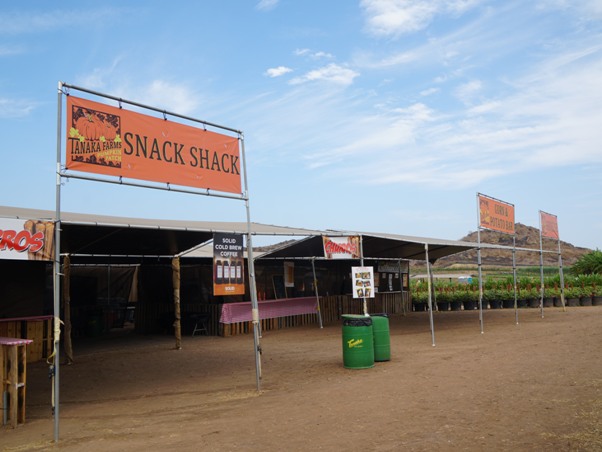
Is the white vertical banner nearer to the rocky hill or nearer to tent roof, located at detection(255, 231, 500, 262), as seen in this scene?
tent roof, located at detection(255, 231, 500, 262)

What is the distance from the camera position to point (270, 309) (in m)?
20.1

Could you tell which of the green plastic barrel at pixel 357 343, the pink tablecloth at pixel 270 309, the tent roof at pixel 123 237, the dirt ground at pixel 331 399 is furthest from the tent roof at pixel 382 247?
the green plastic barrel at pixel 357 343

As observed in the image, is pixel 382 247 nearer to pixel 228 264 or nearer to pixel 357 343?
pixel 357 343

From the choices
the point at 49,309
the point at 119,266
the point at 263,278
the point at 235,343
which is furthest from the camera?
the point at 119,266

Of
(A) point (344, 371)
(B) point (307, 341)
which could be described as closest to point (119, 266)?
(B) point (307, 341)

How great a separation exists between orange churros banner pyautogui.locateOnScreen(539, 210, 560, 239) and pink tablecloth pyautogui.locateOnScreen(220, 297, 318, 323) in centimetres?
955

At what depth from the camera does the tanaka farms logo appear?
24.1 ft

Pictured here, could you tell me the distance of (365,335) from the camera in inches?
430

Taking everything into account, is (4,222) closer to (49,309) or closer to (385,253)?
(49,309)

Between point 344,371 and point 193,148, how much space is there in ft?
17.1

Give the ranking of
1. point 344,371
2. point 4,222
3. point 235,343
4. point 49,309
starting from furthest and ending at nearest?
point 49,309 < point 235,343 < point 344,371 < point 4,222

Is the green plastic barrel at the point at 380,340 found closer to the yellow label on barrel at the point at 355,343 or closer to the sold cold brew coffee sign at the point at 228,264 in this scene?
the yellow label on barrel at the point at 355,343

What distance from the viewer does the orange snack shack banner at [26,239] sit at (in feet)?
22.9

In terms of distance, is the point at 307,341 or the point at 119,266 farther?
the point at 119,266
